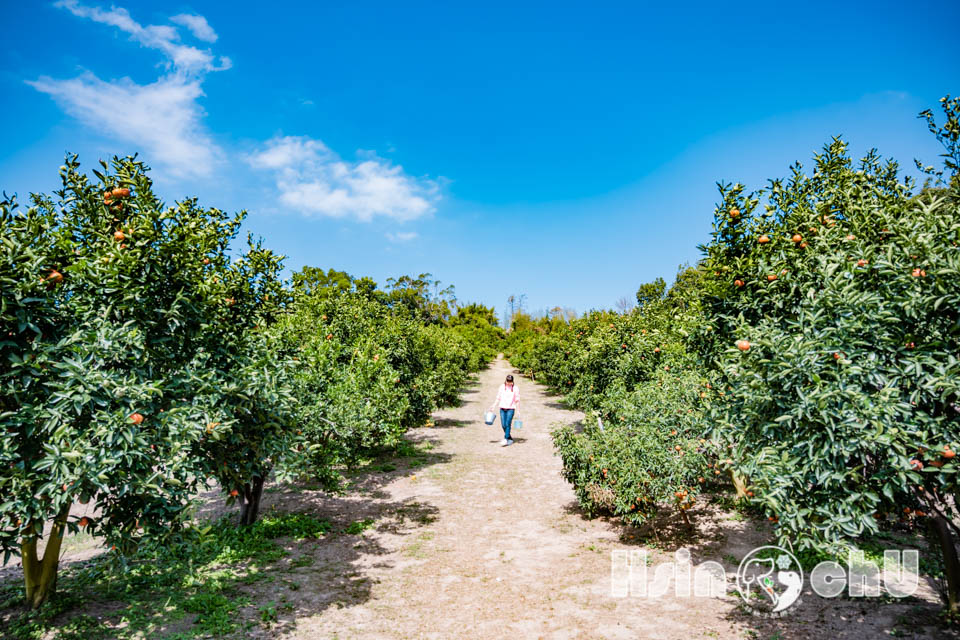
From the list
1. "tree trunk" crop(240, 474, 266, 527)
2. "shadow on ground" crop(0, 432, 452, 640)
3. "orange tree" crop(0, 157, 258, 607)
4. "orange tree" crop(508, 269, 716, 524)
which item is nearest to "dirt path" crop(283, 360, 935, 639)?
"shadow on ground" crop(0, 432, 452, 640)

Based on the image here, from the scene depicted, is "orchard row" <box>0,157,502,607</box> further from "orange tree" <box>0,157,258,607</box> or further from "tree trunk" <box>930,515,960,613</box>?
"tree trunk" <box>930,515,960,613</box>

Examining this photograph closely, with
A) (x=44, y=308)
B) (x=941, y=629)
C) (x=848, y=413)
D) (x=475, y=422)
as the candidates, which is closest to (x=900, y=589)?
(x=941, y=629)

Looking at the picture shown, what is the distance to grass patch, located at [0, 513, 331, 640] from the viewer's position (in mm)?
5176

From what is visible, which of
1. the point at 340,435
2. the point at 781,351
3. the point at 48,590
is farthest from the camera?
the point at 340,435

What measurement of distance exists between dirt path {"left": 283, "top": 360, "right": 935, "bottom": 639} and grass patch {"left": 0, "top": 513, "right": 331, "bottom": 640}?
3.24 ft

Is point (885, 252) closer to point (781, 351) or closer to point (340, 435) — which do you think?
point (781, 351)

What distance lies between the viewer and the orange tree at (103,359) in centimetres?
397

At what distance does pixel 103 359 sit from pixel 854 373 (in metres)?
5.95

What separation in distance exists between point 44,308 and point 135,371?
87 cm

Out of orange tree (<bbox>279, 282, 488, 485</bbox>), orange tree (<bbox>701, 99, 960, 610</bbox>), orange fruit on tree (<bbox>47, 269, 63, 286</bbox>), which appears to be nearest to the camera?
orange tree (<bbox>701, 99, 960, 610</bbox>)

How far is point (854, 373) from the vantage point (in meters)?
3.72

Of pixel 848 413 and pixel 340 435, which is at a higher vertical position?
pixel 848 413

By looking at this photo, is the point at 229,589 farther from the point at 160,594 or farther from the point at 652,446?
the point at 652,446

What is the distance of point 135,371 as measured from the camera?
4.38 m
